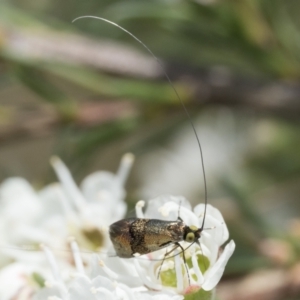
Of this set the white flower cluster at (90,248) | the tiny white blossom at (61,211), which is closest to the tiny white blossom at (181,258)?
the white flower cluster at (90,248)

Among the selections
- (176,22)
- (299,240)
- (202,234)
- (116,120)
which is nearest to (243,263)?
(299,240)

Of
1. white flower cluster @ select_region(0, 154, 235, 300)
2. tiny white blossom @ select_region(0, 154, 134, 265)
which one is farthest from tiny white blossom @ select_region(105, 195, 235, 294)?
tiny white blossom @ select_region(0, 154, 134, 265)

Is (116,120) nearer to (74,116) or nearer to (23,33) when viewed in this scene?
(74,116)

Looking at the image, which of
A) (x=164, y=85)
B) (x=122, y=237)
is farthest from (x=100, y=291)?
(x=164, y=85)

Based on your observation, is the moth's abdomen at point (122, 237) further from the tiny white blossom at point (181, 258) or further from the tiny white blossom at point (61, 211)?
the tiny white blossom at point (61, 211)

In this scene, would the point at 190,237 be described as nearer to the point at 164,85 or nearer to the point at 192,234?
the point at 192,234

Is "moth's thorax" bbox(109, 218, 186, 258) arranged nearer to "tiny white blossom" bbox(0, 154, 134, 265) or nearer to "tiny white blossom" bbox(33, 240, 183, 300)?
"tiny white blossom" bbox(33, 240, 183, 300)
